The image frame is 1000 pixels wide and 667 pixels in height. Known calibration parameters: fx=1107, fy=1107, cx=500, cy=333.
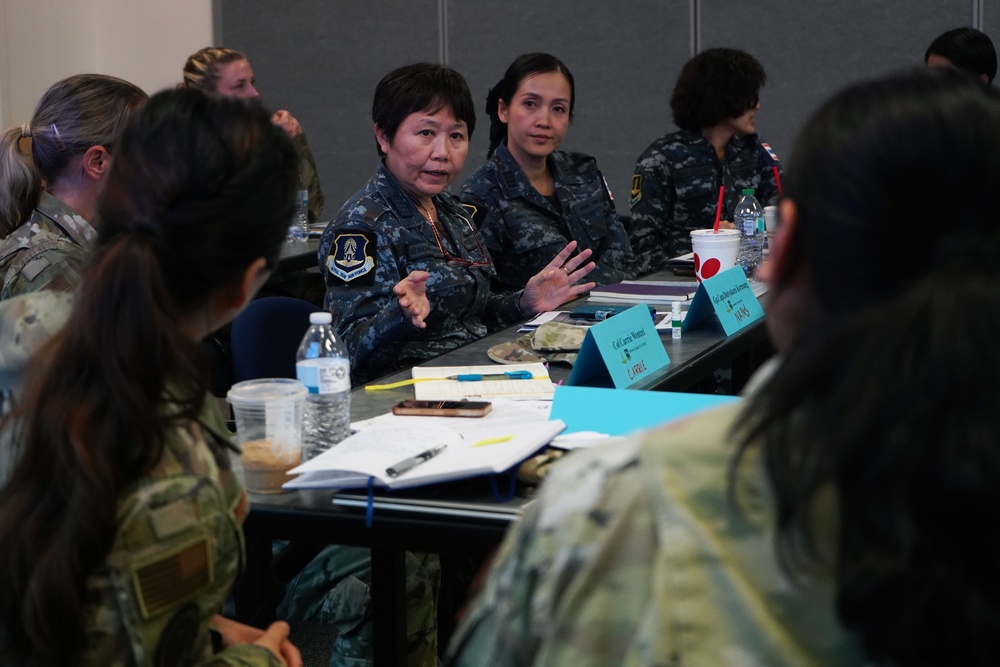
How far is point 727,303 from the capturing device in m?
2.40

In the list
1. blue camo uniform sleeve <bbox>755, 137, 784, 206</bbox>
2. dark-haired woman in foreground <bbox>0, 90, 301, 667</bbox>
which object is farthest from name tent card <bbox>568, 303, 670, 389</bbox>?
blue camo uniform sleeve <bbox>755, 137, 784, 206</bbox>

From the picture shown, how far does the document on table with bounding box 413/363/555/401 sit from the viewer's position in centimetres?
180

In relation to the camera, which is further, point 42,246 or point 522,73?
point 522,73

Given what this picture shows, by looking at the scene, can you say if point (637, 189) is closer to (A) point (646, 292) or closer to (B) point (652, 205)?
(B) point (652, 205)

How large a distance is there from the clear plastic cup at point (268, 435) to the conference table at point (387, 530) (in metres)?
0.03

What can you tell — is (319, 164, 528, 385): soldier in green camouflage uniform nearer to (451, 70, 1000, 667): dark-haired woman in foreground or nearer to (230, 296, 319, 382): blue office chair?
(230, 296, 319, 382): blue office chair

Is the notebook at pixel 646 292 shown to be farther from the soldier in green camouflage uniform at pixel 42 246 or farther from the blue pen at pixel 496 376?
the soldier in green camouflage uniform at pixel 42 246

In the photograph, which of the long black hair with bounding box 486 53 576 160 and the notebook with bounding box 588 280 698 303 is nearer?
the notebook with bounding box 588 280 698 303

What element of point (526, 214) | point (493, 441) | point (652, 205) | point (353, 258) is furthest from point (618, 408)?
point (652, 205)

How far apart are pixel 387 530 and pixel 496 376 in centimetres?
65

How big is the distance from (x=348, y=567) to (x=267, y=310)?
2.08 feet

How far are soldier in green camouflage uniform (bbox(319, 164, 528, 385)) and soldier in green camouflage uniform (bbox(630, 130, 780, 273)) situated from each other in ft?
4.41

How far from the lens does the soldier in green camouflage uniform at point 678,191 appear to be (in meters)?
3.86

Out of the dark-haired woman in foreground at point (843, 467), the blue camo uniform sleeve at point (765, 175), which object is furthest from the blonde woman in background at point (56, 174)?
the blue camo uniform sleeve at point (765, 175)
